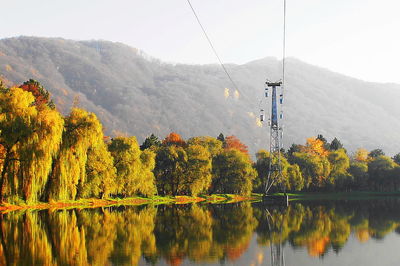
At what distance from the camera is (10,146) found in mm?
46625

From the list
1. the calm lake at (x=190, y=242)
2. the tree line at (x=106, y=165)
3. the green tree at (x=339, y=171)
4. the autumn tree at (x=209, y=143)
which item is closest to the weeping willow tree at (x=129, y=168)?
the tree line at (x=106, y=165)

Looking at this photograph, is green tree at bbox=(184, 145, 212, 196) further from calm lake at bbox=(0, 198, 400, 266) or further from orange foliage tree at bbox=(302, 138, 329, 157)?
orange foliage tree at bbox=(302, 138, 329, 157)

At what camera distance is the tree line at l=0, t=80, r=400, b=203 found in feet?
153

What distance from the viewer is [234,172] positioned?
99438mm

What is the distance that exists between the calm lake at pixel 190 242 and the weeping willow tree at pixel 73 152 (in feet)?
26.3

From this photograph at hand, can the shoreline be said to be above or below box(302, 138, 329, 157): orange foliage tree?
below

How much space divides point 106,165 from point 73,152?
16449 millimetres

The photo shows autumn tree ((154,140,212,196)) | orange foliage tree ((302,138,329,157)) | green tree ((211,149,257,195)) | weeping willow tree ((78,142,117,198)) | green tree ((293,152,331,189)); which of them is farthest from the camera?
orange foliage tree ((302,138,329,157))

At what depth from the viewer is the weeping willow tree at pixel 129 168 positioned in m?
75.7

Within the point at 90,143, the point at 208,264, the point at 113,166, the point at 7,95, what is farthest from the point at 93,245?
the point at 113,166

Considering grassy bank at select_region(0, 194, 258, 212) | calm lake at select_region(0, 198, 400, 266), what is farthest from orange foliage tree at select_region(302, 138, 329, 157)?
calm lake at select_region(0, 198, 400, 266)

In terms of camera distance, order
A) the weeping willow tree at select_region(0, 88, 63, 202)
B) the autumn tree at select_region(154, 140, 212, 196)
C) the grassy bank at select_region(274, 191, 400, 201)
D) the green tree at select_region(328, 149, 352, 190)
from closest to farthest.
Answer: the weeping willow tree at select_region(0, 88, 63, 202)
the autumn tree at select_region(154, 140, 212, 196)
the grassy bank at select_region(274, 191, 400, 201)
the green tree at select_region(328, 149, 352, 190)

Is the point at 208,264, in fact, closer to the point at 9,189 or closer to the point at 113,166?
the point at 9,189

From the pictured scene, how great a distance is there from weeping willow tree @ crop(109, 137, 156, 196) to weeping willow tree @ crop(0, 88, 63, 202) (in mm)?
27253
